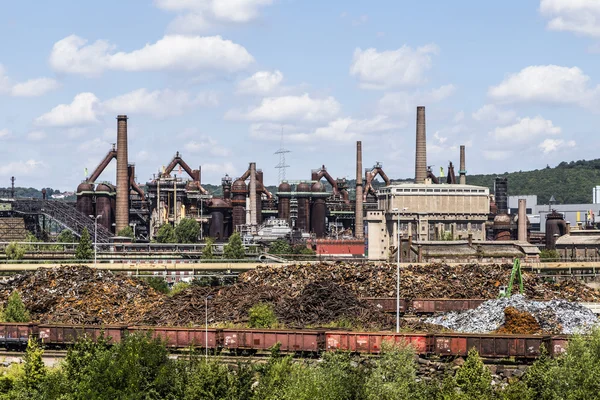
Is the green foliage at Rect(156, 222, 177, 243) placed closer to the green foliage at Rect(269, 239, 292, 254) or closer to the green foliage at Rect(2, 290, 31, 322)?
the green foliage at Rect(269, 239, 292, 254)

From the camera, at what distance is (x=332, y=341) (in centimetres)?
4634

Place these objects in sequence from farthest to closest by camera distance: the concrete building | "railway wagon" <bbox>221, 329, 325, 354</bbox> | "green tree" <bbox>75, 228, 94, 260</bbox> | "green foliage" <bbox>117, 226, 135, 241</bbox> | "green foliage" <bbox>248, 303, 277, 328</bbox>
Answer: "green foliage" <bbox>117, 226, 135, 241</bbox> < the concrete building < "green tree" <bbox>75, 228, 94, 260</bbox> < "green foliage" <bbox>248, 303, 277, 328</bbox> < "railway wagon" <bbox>221, 329, 325, 354</bbox>

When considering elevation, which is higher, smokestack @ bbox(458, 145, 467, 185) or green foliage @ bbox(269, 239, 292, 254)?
smokestack @ bbox(458, 145, 467, 185)

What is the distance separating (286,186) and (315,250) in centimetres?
3341

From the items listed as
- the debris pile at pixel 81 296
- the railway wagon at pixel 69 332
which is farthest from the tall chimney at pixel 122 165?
the railway wagon at pixel 69 332

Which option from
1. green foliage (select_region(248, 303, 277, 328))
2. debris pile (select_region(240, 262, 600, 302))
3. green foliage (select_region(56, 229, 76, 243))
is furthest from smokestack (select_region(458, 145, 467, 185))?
green foliage (select_region(248, 303, 277, 328))

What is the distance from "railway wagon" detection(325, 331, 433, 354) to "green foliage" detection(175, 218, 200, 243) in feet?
393

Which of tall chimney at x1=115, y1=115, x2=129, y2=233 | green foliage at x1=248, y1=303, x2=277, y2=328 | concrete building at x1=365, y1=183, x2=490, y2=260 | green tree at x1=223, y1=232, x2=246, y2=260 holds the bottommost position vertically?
green tree at x1=223, y1=232, x2=246, y2=260

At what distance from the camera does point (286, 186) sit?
Result: 638ft

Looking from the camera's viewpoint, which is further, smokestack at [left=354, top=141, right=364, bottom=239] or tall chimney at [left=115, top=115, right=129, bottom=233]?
smokestack at [left=354, top=141, right=364, bottom=239]

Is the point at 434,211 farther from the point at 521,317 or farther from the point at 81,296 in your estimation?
the point at 521,317

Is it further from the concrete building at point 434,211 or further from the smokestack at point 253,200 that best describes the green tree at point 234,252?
the smokestack at point 253,200

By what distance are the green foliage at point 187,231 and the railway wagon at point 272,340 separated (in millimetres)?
117395

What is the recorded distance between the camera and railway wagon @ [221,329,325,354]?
46594 mm
